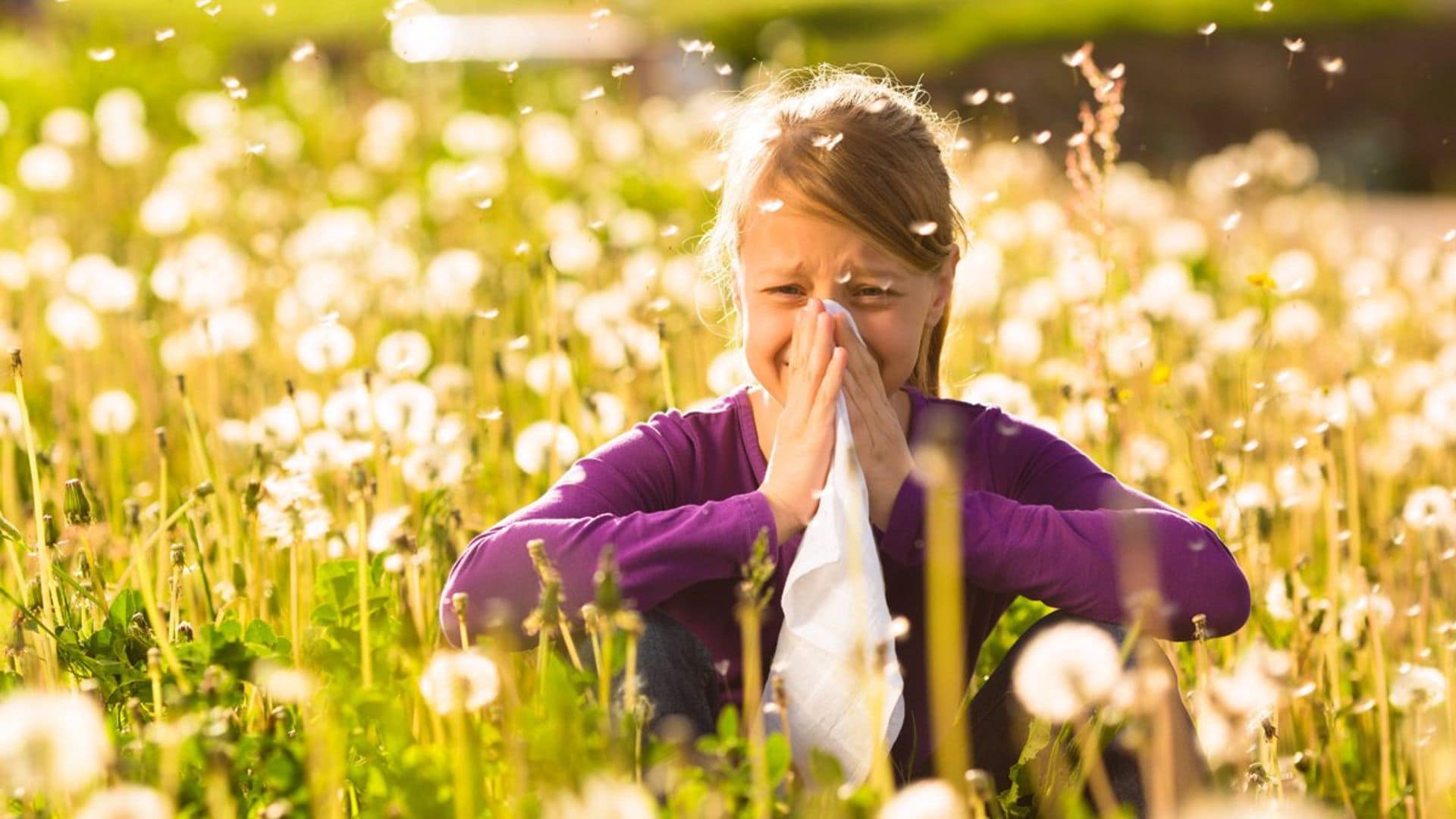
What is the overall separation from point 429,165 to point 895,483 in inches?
177

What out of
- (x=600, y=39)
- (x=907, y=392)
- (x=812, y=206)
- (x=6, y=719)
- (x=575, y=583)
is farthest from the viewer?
(x=600, y=39)

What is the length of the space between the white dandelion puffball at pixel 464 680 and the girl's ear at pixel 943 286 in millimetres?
851

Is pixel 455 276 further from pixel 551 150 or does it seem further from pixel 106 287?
pixel 551 150

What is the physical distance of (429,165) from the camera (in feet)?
19.9

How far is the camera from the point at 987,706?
189 centimetres

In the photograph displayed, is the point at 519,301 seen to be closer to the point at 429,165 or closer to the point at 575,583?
the point at 429,165

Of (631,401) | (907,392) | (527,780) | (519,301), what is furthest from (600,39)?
(527,780)

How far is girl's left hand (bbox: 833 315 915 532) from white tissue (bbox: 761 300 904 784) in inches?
2.5

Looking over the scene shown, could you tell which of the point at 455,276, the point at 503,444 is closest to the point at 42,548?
the point at 503,444

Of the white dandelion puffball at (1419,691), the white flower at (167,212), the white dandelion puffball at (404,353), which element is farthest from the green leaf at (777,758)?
the white flower at (167,212)

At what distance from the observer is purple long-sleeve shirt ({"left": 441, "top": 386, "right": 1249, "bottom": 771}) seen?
5.82ft

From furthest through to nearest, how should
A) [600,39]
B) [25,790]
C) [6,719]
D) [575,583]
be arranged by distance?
[600,39]
[575,583]
[25,790]
[6,719]

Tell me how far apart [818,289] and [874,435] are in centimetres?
19

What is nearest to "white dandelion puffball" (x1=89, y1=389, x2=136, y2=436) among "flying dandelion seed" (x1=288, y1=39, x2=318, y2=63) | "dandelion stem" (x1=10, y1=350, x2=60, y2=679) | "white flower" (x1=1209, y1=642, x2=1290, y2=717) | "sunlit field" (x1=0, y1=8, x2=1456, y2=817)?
"sunlit field" (x1=0, y1=8, x2=1456, y2=817)
